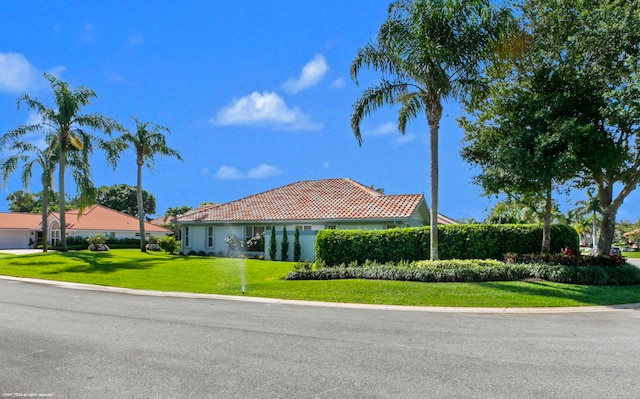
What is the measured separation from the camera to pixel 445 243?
19.7 metres

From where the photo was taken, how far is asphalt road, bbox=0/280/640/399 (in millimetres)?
5273

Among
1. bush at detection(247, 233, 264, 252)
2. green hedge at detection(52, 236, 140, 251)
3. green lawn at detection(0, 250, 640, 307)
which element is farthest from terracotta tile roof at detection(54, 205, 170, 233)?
green lawn at detection(0, 250, 640, 307)

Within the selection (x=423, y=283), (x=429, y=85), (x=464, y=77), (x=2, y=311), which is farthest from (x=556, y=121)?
(x=2, y=311)

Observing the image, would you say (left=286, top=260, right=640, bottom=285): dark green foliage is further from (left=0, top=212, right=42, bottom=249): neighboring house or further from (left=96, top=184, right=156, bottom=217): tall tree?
(left=96, top=184, right=156, bottom=217): tall tree

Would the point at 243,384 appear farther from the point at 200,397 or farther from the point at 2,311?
the point at 2,311

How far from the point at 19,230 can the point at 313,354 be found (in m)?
61.8

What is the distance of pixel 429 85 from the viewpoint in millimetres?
17656

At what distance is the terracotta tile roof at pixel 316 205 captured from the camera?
27844mm

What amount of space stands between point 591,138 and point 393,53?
26.8 ft

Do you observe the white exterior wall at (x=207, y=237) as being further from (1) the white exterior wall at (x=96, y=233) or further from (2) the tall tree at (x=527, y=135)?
(1) the white exterior wall at (x=96, y=233)

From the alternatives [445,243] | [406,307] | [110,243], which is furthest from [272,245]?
[110,243]

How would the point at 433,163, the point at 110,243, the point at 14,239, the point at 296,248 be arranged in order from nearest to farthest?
A: the point at 433,163 → the point at 296,248 → the point at 110,243 → the point at 14,239

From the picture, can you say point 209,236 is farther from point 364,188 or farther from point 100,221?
point 100,221

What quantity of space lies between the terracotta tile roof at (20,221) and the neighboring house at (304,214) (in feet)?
105
